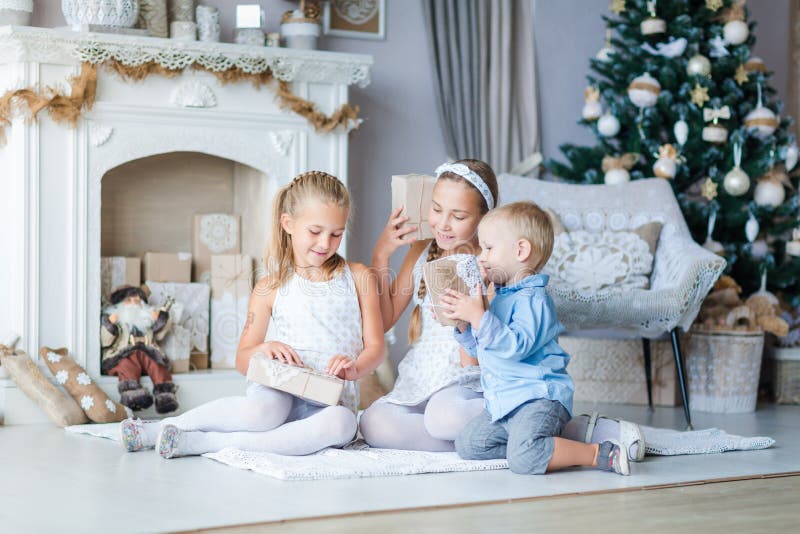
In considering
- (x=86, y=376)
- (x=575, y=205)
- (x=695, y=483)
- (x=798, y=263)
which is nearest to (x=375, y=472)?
(x=695, y=483)

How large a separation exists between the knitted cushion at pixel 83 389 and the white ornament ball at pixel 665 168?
2332mm

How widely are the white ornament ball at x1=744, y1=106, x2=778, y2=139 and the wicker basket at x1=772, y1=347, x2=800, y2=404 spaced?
0.92m

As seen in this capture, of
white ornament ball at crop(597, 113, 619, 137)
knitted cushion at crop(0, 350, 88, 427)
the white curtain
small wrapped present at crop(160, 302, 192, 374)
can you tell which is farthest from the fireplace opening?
white ornament ball at crop(597, 113, 619, 137)

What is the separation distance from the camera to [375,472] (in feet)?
7.86

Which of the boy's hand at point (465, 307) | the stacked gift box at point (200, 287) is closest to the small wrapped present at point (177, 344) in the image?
the stacked gift box at point (200, 287)

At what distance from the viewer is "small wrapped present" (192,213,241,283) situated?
4.15 m

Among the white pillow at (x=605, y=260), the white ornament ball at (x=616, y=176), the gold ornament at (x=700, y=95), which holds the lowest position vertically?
the white pillow at (x=605, y=260)

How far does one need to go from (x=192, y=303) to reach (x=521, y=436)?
1900 mm

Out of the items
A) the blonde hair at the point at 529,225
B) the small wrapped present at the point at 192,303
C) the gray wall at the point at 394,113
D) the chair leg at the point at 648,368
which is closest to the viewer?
the blonde hair at the point at 529,225

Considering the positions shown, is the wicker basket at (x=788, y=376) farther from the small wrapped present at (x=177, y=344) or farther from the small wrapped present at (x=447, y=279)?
the small wrapped present at (x=177, y=344)

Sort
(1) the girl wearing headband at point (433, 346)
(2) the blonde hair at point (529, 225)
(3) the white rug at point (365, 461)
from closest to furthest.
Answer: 1. (3) the white rug at point (365, 461)
2. (2) the blonde hair at point (529, 225)
3. (1) the girl wearing headband at point (433, 346)

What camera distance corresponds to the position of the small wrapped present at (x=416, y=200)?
9.36ft

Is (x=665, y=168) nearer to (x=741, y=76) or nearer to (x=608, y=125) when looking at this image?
(x=608, y=125)

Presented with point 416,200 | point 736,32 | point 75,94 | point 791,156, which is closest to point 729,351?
point 791,156
